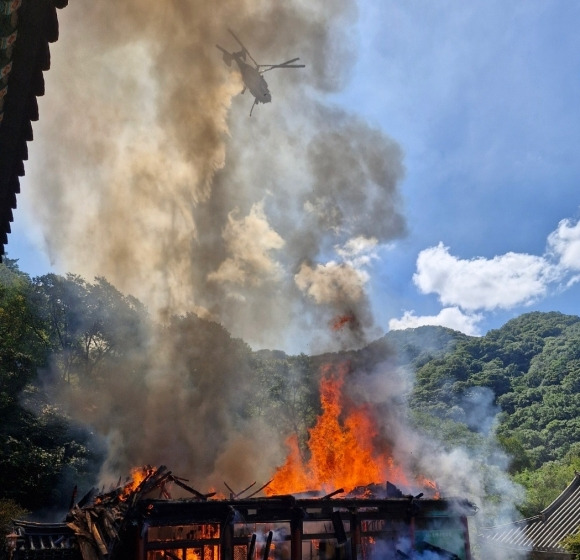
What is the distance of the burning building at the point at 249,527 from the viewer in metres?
13.2

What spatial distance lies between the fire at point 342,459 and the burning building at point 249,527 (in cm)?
478

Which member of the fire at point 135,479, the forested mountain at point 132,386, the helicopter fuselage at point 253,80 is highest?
the helicopter fuselage at point 253,80

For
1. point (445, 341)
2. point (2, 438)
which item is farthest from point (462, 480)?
point (445, 341)

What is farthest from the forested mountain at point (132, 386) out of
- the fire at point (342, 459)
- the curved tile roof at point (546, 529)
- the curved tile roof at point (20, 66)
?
the curved tile roof at point (20, 66)

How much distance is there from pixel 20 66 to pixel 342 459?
24.3 m

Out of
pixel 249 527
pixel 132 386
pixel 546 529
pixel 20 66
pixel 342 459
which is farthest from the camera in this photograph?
pixel 132 386

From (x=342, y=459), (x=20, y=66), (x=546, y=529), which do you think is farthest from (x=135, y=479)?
(x=20, y=66)

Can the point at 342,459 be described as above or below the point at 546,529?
above

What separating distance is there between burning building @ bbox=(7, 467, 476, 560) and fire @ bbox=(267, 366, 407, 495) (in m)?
4.78

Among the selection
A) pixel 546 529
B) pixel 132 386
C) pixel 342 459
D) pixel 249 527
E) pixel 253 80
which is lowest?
pixel 249 527

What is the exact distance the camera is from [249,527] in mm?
17547

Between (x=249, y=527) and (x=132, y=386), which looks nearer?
(x=249, y=527)

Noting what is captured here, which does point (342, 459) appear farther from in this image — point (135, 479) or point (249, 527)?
point (135, 479)

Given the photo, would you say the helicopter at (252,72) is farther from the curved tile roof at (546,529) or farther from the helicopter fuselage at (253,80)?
the curved tile roof at (546,529)
